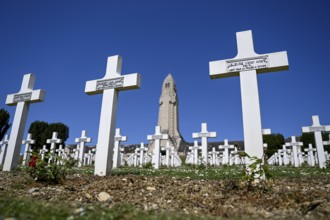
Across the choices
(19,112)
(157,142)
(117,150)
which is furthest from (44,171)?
(117,150)

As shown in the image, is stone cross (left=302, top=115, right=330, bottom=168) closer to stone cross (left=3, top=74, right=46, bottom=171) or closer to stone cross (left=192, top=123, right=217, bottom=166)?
stone cross (left=192, top=123, right=217, bottom=166)

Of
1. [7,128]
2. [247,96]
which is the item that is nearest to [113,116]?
[247,96]

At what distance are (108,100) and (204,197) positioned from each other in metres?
5.59

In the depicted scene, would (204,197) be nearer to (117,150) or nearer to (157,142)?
(157,142)

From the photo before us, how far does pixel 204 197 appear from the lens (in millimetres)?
4418

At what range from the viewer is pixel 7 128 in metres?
27.1

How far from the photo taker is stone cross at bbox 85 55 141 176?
8.05 m

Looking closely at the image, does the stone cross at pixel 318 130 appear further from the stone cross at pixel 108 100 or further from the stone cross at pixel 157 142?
the stone cross at pixel 108 100

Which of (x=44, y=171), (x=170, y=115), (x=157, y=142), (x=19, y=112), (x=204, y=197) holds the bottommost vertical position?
(x=204, y=197)

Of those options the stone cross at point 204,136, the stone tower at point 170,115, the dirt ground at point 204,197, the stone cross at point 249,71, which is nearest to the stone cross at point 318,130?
the stone cross at point 204,136

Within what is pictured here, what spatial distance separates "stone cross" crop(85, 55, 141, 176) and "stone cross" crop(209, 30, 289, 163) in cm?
329

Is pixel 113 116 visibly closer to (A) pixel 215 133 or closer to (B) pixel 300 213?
(B) pixel 300 213

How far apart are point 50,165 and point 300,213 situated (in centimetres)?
583

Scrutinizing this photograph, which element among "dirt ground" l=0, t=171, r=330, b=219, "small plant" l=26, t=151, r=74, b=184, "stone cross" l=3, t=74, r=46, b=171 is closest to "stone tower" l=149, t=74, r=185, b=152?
"stone cross" l=3, t=74, r=46, b=171
